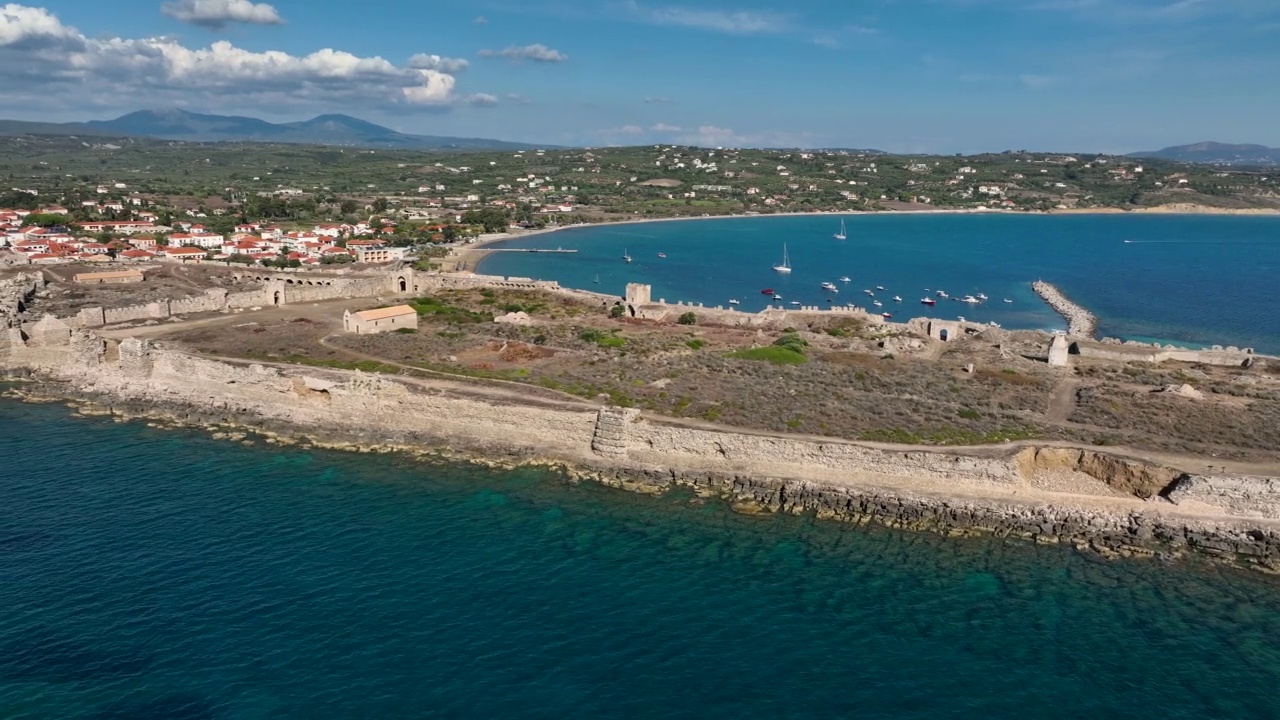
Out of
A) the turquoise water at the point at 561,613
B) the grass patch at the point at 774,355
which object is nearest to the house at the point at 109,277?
the turquoise water at the point at 561,613

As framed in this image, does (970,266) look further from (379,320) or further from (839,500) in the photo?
(839,500)

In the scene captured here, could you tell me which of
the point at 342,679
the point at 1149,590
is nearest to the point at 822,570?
the point at 1149,590

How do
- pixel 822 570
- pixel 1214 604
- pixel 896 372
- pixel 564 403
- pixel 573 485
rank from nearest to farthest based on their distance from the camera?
1. pixel 1214 604
2. pixel 822 570
3. pixel 573 485
4. pixel 564 403
5. pixel 896 372

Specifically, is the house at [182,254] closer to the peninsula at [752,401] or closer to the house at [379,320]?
the peninsula at [752,401]

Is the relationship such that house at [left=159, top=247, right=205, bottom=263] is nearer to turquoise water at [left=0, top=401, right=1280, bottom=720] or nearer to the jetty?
turquoise water at [left=0, top=401, right=1280, bottom=720]

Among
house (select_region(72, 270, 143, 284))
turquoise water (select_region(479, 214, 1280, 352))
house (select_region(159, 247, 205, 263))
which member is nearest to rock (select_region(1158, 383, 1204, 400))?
turquoise water (select_region(479, 214, 1280, 352))

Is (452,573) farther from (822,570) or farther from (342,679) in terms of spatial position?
(822,570)

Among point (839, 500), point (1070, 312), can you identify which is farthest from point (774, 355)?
point (1070, 312)
